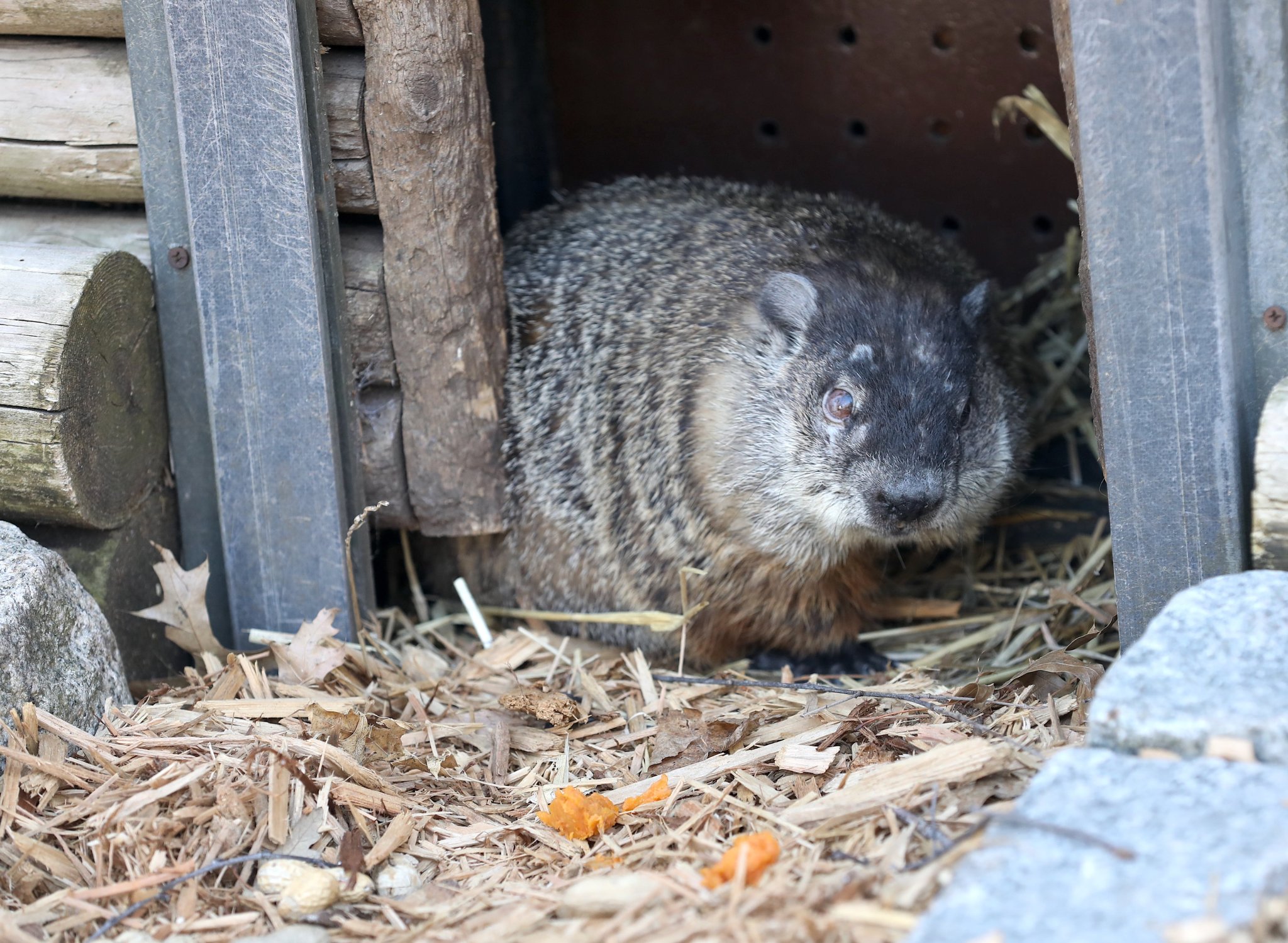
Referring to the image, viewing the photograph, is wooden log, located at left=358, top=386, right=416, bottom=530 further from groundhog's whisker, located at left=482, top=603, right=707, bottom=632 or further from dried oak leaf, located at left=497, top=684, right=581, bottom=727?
dried oak leaf, located at left=497, top=684, right=581, bottom=727

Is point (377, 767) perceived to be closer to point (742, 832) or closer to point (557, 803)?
point (557, 803)

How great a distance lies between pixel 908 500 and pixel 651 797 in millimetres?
1289

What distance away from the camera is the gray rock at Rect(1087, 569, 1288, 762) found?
2514 millimetres

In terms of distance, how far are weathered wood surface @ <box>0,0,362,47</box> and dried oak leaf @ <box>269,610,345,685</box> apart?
190cm

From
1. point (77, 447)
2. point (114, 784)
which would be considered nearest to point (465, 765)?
point (114, 784)

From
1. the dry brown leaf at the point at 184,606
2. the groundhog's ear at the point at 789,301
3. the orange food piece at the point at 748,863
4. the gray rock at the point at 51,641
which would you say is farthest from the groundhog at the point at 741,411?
the gray rock at the point at 51,641

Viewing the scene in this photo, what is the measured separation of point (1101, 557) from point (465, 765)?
2642mm

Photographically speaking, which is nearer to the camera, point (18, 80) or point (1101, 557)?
point (18, 80)

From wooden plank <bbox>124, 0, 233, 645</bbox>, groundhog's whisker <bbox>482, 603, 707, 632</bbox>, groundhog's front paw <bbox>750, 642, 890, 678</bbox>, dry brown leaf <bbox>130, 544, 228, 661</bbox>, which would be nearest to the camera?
wooden plank <bbox>124, 0, 233, 645</bbox>

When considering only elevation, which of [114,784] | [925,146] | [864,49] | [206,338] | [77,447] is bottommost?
[114,784]

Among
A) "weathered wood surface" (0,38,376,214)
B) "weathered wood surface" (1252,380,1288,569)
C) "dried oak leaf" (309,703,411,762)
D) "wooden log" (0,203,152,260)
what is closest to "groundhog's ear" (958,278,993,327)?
"weathered wood surface" (1252,380,1288,569)

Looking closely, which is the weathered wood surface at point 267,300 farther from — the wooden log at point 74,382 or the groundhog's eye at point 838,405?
the groundhog's eye at point 838,405

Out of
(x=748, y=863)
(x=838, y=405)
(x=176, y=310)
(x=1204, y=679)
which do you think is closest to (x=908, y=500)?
(x=838, y=405)

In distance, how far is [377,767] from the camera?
11.7 ft
